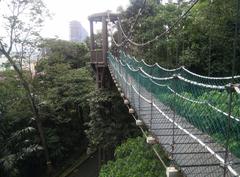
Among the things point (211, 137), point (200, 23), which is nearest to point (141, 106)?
point (211, 137)

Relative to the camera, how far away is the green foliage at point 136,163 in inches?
190

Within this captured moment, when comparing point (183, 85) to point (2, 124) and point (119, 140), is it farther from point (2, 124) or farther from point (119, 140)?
point (2, 124)

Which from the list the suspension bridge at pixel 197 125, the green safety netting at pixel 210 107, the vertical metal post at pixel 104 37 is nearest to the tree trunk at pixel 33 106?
the vertical metal post at pixel 104 37

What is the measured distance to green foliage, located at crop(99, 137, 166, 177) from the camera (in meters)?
4.82

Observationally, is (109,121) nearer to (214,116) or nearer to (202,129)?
(202,129)

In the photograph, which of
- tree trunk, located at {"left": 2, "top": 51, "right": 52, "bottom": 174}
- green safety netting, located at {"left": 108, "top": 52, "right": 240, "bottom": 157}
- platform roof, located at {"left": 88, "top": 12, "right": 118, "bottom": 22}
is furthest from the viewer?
platform roof, located at {"left": 88, "top": 12, "right": 118, "bottom": 22}

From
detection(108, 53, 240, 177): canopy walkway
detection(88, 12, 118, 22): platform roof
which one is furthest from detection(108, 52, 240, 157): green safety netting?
detection(88, 12, 118, 22): platform roof

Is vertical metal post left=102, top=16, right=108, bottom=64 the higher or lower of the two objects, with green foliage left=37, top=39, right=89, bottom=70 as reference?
higher

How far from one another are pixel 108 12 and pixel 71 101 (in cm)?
256

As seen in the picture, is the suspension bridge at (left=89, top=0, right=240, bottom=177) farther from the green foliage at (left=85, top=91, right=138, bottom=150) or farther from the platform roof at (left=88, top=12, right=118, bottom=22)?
the platform roof at (left=88, top=12, right=118, bottom=22)

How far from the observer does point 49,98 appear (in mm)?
10578

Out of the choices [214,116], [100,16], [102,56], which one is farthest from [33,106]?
[214,116]

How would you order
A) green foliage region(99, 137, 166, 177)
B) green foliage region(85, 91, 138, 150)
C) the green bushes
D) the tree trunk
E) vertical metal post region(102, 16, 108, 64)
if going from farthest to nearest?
vertical metal post region(102, 16, 108, 64) → the tree trunk → green foliage region(85, 91, 138, 150) → green foliage region(99, 137, 166, 177) → the green bushes

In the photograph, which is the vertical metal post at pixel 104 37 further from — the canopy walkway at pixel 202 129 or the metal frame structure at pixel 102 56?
the canopy walkway at pixel 202 129
